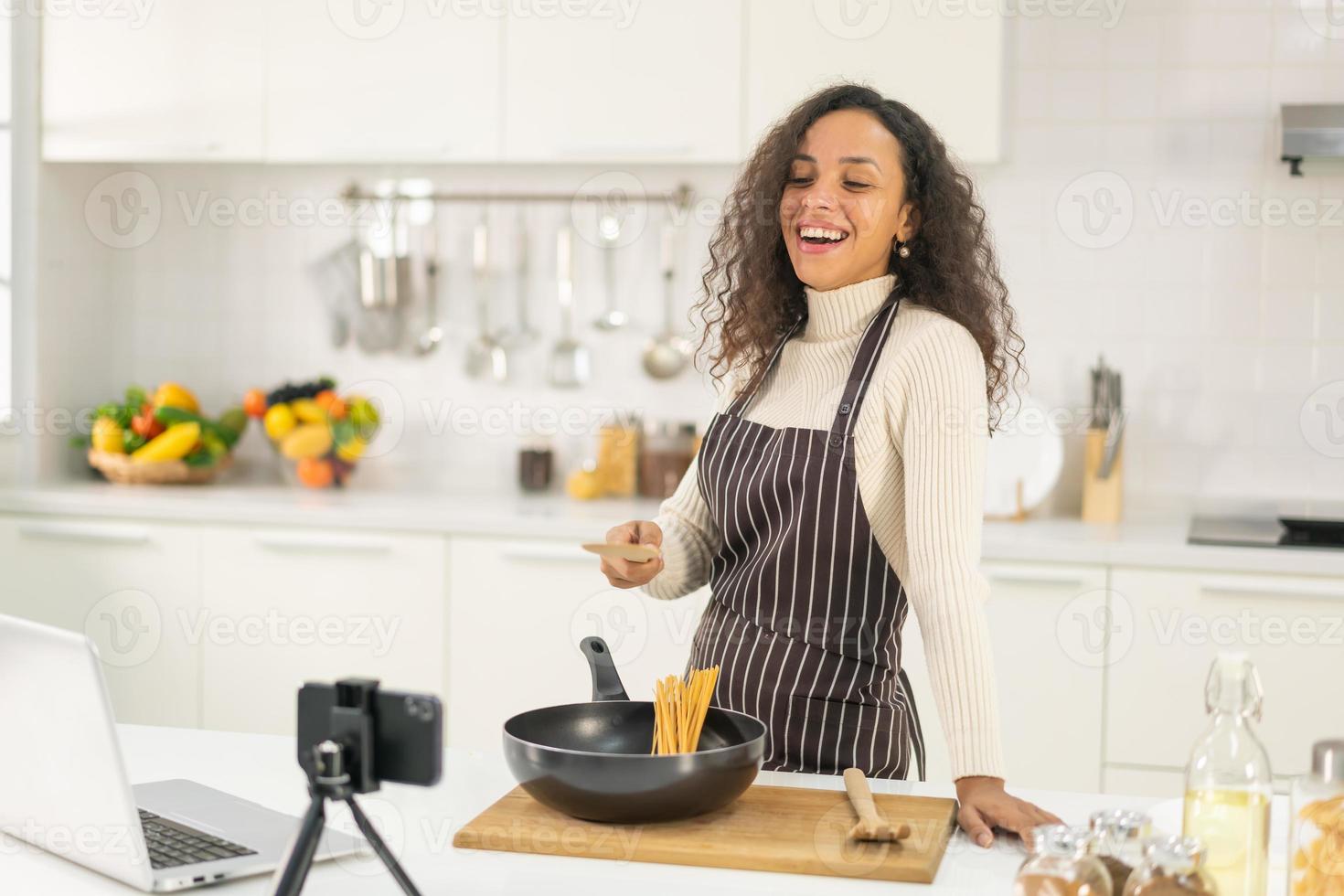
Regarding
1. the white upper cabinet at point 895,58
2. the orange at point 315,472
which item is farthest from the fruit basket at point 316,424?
the white upper cabinet at point 895,58

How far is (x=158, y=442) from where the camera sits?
11.0ft

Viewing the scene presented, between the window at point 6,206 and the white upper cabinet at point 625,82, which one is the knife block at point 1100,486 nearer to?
the white upper cabinet at point 625,82

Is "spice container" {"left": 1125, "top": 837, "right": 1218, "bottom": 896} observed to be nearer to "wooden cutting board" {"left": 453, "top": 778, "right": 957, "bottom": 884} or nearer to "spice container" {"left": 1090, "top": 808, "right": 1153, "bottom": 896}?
"spice container" {"left": 1090, "top": 808, "right": 1153, "bottom": 896}

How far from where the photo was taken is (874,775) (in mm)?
1600

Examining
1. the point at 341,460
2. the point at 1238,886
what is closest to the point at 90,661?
the point at 1238,886

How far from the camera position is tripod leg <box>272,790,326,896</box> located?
89cm

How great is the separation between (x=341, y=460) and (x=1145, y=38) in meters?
2.17

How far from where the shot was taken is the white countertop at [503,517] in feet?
8.58

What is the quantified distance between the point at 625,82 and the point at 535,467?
971mm

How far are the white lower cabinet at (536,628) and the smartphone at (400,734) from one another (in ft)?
6.33

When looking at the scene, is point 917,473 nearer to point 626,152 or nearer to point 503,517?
point 503,517

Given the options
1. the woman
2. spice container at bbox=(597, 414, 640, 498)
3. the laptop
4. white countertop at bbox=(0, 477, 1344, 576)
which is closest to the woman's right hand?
the woman

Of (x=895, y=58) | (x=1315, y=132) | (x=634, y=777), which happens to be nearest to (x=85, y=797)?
(x=634, y=777)

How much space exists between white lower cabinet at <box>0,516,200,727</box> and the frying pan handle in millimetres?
1968
